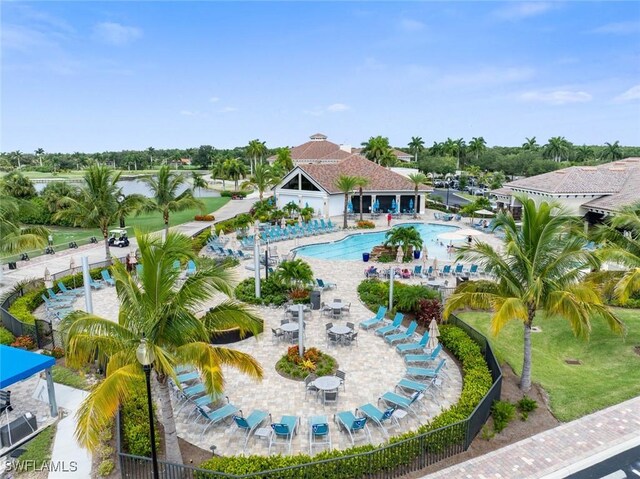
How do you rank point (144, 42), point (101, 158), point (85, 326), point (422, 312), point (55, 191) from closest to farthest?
point (85, 326) < point (422, 312) < point (144, 42) < point (55, 191) < point (101, 158)

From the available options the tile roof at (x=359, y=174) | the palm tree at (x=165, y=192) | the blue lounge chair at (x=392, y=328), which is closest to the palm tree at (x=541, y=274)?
the blue lounge chair at (x=392, y=328)

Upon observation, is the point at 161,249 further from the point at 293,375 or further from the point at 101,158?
the point at 101,158

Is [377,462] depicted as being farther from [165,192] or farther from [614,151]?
[614,151]

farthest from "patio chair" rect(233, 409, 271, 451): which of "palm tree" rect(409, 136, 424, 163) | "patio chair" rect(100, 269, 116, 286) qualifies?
"palm tree" rect(409, 136, 424, 163)

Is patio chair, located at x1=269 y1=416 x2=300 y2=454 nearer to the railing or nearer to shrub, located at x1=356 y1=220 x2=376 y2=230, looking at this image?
the railing

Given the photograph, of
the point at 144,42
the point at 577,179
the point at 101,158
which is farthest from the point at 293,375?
the point at 101,158

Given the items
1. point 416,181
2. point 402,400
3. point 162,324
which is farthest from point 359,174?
point 162,324
